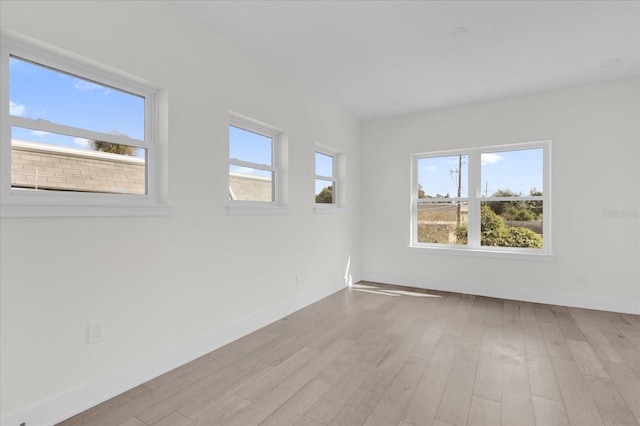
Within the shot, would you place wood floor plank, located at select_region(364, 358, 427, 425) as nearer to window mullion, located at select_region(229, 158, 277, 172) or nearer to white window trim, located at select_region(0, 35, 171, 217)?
white window trim, located at select_region(0, 35, 171, 217)

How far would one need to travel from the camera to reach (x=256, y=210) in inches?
128

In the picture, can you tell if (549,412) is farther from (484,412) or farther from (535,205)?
(535,205)

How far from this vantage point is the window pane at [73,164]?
1.83 m

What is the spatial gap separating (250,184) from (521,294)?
3.83m

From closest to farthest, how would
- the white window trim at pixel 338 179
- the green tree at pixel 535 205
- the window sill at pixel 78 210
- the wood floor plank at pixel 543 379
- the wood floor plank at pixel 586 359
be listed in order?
the window sill at pixel 78 210 < the wood floor plank at pixel 543 379 < the wood floor plank at pixel 586 359 < the green tree at pixel 535 205 < the white window trim at pixel 338 179

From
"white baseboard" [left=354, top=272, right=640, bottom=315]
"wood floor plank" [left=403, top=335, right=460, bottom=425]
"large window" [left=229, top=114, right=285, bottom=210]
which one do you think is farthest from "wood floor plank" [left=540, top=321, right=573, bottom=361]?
"large window" [left=229, top=114, right=285, bottom=210]

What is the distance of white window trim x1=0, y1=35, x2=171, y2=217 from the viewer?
1717 millimetres

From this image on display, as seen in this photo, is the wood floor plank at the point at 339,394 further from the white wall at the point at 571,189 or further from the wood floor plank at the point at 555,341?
the white wall at the point at 571,189

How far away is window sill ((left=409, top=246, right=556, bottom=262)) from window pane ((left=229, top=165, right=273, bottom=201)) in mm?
2633

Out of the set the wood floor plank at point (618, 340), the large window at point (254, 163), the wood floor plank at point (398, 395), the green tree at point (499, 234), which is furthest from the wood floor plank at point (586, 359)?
the large window at point (254, 163)

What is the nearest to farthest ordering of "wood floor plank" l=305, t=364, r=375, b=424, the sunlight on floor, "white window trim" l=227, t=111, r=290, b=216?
1. "wood floor plank" l=305, t=364, r=375, b=424
2. "white window trim" l=227, t=111, r=290, b=216
3. the sunlight on floor

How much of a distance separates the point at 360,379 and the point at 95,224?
6.73ft

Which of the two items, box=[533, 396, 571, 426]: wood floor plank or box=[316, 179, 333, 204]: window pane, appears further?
box=[316, 179, 333, 204]: window pane

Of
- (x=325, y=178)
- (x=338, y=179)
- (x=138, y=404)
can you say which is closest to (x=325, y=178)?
(x=325, y=178)
